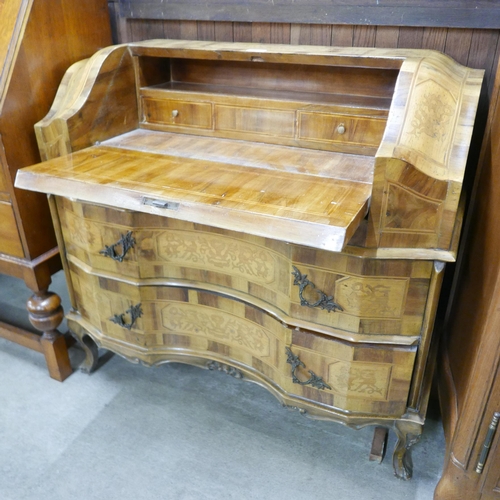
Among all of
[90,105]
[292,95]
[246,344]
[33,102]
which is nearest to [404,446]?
[246,344]

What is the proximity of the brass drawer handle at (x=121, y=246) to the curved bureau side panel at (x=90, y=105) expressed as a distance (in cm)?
34

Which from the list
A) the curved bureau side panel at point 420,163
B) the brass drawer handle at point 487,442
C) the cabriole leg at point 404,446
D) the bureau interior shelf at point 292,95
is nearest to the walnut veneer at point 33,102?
the bureau interior shelf at point 292,95

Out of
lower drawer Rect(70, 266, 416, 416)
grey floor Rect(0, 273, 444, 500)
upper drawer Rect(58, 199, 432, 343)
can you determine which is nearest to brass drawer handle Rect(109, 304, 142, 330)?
lower drawer Rect(70, 266, 416, 416)

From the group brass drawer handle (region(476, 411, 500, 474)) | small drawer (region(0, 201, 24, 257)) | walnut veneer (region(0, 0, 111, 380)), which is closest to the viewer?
brass drawer handle (region(476, 411, 500, 474))

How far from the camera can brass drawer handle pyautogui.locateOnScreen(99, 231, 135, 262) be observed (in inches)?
56.1

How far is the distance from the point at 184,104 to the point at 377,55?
0.65 meters

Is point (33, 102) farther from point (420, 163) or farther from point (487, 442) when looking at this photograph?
point (487, 442)

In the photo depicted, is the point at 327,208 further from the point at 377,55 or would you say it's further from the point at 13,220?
the point at 13,220

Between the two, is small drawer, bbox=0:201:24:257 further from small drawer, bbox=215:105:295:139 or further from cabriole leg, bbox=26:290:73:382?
small drawer, bbox=215:105:295:139

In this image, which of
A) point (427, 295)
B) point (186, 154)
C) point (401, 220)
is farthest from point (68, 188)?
point (427, 295)

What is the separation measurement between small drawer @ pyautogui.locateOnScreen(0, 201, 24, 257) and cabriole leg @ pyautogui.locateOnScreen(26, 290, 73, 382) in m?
0.18

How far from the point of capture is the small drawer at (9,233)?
1638 millimetres

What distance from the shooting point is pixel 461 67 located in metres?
1.44

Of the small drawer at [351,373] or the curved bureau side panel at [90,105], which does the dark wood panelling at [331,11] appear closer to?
the curved bureau side panel at [90,105]
